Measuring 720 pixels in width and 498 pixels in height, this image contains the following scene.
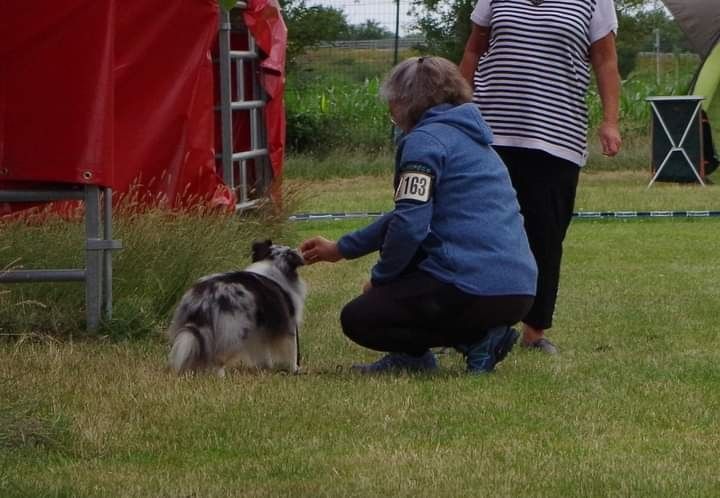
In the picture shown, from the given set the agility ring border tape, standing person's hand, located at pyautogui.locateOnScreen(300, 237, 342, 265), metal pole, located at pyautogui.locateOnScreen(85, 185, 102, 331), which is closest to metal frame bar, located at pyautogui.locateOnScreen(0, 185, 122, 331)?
metal pole, located at pyautogui.locateOnScreen(85, 185, 102, 331)

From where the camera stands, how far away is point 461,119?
6094 millimetres

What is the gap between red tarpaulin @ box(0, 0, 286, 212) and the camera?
23.6ft

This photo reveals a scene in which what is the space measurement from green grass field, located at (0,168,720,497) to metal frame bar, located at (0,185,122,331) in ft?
0.48

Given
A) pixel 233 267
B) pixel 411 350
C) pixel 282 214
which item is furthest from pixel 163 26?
pixel 411 350

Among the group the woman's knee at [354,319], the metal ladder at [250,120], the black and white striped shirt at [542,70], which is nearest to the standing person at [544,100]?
the black and white striped shirt at [542,70]

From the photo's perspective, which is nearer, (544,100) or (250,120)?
(544,100)

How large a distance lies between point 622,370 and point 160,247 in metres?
2.88

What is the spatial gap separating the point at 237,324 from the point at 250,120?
5848 mm

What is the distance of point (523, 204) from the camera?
726cm

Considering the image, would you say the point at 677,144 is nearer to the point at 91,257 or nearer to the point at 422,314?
the point at 91,257

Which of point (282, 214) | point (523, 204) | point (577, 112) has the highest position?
point (577, 112)

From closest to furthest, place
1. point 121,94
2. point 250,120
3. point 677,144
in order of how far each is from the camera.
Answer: point 121,94 → point 250,120 → point 677,144

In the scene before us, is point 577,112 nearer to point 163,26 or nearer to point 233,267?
point 233,267

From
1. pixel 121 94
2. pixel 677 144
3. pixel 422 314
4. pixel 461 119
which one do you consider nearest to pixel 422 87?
pixel 461 119
